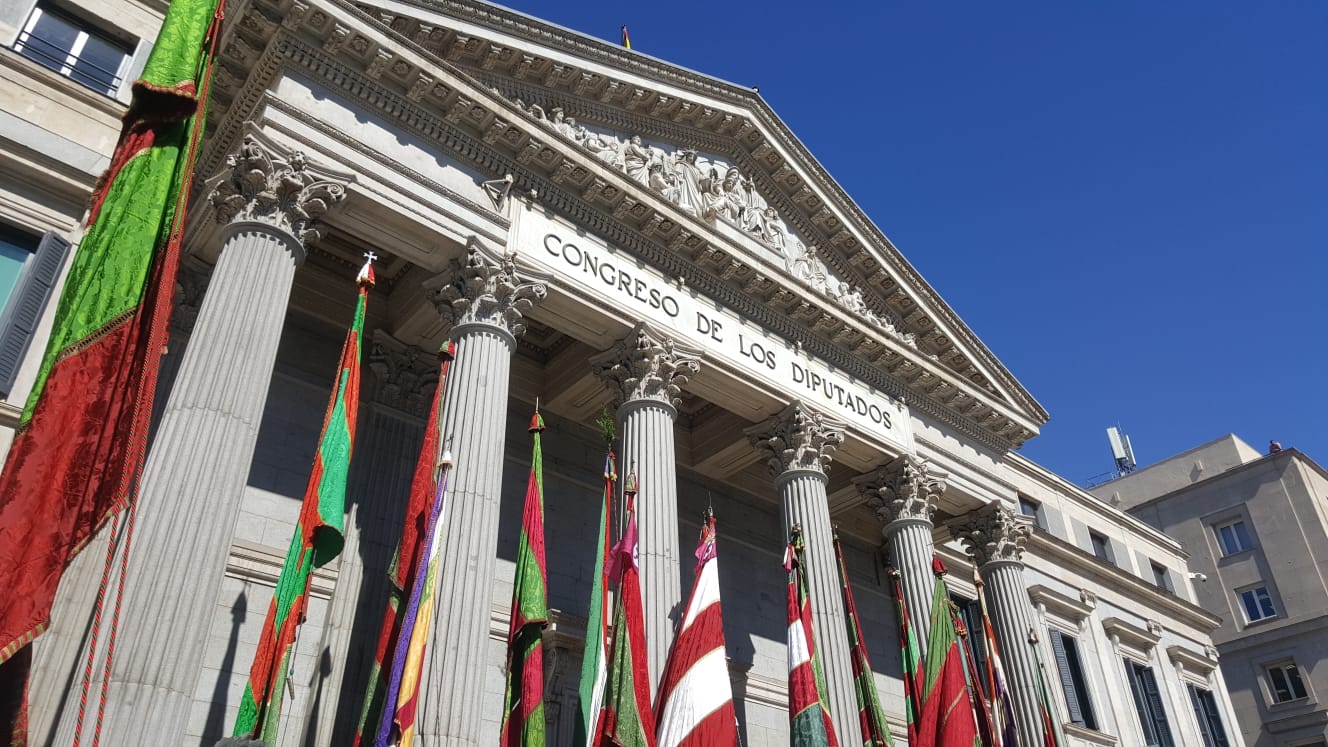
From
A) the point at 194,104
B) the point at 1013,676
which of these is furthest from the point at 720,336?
the point at 194,104

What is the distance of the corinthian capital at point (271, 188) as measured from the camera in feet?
37.0

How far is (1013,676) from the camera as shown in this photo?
18734mm

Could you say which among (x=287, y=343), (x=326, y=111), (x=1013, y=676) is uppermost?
(x=326, y=111)

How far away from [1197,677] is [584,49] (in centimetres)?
2752

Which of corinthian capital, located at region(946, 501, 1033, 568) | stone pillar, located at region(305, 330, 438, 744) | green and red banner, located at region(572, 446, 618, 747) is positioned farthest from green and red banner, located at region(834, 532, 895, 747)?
stone pillar, located at region(305, 330, 438, 744)

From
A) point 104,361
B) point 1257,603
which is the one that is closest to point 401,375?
point 104,361

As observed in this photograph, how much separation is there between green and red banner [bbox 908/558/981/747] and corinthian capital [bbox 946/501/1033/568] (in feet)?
15.9

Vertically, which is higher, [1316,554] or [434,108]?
[1316,554]

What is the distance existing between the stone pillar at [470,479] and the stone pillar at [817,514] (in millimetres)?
5164

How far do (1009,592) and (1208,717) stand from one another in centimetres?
1543

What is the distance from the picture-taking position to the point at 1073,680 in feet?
84.5

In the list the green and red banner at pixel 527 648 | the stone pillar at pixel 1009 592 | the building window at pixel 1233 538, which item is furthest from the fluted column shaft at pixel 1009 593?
the building window at pixel 1233 538

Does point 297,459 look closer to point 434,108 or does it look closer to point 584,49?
point 434,108

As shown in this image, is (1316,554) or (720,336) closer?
(720,336)
